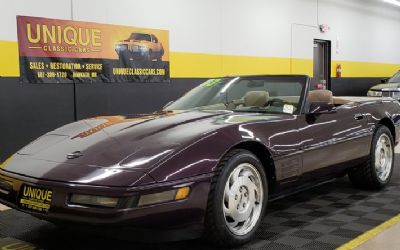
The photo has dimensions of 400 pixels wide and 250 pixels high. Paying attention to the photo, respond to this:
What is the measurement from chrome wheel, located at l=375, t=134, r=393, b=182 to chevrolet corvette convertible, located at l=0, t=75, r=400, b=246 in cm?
47

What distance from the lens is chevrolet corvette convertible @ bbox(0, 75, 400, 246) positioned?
98.8 inches

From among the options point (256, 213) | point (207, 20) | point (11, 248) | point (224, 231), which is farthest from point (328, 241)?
point (207, 20)

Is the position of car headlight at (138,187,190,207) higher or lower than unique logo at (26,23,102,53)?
lower

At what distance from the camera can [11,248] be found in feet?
10.2

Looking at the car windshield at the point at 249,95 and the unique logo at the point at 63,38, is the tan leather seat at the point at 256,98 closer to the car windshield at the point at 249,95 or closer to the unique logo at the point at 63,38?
the car windshield at the point at 249,95

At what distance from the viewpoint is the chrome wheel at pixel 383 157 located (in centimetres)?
461

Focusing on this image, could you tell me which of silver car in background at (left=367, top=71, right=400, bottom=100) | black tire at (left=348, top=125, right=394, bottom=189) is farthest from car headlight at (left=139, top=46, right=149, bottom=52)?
silver car in background at (left=367, top=71, right=400, bottom=100)

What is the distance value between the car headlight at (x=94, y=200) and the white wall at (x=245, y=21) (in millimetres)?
4458

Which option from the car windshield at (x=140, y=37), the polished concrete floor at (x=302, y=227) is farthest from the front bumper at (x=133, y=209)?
the car windshield at (x=140, y=37)

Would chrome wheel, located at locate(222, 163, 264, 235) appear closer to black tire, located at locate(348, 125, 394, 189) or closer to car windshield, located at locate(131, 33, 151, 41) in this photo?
black tire, located at locate(348, 125, 394, 189)

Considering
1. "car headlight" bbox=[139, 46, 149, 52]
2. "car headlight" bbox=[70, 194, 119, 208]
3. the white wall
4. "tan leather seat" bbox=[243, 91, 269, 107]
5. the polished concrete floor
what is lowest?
the polished concrete floor

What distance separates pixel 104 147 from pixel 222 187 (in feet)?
2.48

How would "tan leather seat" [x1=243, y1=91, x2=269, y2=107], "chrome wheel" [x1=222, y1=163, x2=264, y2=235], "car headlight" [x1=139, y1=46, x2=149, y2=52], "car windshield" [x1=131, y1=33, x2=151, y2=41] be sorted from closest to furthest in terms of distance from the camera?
1. "chrome wheel" [x1=222, y1=163, x2=264, y2=235]
2. "tan leather seat" [x1=243, y1=91, x2=269, y2=107]
3. "car windshield" [x1=131, y1=33, x2=151, y2=41]
4. "car headlight" [x1=139, y1=46, x2=149, y2=52]

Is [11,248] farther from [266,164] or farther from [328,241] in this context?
[328,241]
